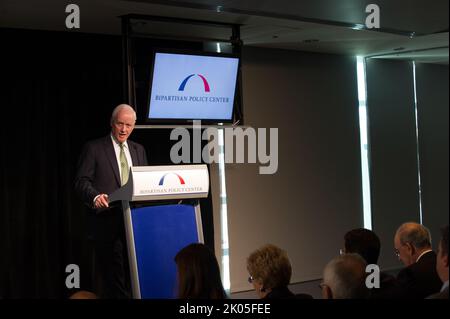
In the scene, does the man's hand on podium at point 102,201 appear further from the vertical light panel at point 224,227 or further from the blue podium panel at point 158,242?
the vertical light panel at point 224,227

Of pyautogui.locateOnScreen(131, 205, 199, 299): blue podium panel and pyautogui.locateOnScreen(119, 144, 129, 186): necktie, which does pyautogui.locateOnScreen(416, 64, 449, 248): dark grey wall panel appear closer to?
pyautogui.locateOnScreen(119, 144, 129, 186): necktie

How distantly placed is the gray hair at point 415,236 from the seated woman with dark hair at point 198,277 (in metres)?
1.49

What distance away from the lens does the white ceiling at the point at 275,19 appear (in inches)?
213

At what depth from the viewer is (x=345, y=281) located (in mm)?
2963

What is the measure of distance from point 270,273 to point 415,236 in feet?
4.34

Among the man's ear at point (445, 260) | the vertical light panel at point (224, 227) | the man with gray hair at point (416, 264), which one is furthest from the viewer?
the vertical light panel at point (224, 227)

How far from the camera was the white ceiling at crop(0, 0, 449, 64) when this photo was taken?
17.7 ft

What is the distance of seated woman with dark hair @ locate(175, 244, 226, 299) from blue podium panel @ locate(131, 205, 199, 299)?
1.01m

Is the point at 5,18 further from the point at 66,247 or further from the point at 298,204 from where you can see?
the point at 298,204

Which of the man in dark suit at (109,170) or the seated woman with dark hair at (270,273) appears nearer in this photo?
the seated woman with dark hair at (270,273)

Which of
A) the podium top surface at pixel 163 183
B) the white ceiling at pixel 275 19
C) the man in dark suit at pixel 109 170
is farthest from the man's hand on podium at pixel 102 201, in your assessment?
the white ceiling at pixel 275 19

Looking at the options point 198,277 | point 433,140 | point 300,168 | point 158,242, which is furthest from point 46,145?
point 433,140

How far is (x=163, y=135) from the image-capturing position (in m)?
6.72
